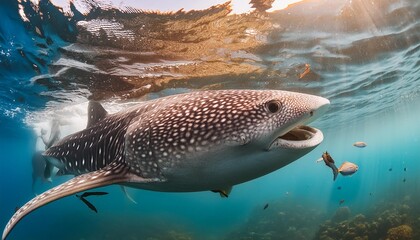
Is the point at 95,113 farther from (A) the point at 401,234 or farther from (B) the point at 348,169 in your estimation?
(A) the point at 401,234

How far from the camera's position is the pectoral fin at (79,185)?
2.80 meters

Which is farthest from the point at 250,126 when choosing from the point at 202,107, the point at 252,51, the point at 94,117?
the point at 252,51

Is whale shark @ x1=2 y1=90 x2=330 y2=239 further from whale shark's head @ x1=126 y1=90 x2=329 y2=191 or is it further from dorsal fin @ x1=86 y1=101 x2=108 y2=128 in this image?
dorsal fin @ x1=86 y1=101 x2=108 y2=128

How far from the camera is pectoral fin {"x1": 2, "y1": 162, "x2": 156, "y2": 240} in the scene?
9.20ft

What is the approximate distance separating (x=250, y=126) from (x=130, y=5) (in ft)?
24.7

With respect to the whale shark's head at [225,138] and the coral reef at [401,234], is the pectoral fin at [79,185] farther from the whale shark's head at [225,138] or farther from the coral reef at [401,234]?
the coral reef at [401,234]

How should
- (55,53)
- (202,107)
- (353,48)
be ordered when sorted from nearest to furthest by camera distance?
(202,107), (55,53), (353,48)

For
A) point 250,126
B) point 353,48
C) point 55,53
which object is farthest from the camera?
point 353,48

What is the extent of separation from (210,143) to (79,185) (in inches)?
58.5

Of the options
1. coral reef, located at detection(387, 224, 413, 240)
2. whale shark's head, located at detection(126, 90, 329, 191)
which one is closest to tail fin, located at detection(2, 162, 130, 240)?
whale shark's head, located at detection(126, 90, 329, 191)

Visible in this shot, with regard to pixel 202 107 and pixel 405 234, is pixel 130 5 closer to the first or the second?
pixel 202 107

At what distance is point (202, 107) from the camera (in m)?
3.32

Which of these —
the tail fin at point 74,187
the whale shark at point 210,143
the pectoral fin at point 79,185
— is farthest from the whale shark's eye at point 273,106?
the tail fin at point 74,187

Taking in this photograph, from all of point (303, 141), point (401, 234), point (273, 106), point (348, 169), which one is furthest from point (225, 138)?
point (401, 234)
